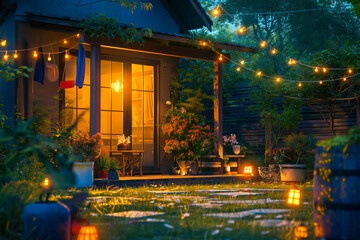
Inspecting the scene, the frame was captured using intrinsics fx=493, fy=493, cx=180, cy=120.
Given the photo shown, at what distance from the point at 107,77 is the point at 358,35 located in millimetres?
10995

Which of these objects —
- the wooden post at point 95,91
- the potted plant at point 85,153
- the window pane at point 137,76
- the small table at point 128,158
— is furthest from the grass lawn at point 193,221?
the window pane at point 137,76

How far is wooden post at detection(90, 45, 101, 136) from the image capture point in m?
8.62

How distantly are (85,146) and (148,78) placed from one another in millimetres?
3331

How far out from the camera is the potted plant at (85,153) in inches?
308

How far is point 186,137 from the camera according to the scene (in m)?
10.4

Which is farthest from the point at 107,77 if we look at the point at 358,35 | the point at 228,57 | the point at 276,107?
the point at 358,35

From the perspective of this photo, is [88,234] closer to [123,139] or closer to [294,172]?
[294,172]

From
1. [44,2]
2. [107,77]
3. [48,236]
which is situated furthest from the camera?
[107,77]

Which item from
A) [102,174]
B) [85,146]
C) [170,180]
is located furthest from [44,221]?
[170,180]

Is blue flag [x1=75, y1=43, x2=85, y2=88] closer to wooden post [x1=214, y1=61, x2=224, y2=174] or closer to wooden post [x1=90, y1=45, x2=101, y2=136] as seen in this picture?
wooden post [x1=90, y1=45, x2=101, y2=136]

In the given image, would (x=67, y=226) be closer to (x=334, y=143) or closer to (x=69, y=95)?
(x=334, y=143)

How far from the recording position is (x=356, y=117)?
9953 mm

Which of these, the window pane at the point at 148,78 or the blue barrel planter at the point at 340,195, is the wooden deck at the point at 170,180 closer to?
the window pane at the point at 148,78

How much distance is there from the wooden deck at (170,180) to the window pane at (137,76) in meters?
2.28
